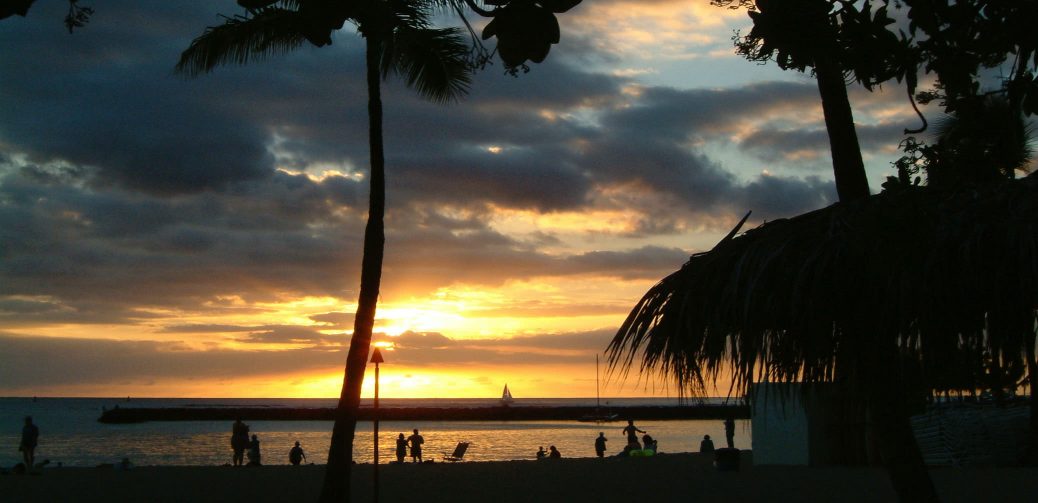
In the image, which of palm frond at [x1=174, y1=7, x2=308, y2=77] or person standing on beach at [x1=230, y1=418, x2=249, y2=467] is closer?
palm frond at [x1=174, y1=7, x2=308, y2=77]

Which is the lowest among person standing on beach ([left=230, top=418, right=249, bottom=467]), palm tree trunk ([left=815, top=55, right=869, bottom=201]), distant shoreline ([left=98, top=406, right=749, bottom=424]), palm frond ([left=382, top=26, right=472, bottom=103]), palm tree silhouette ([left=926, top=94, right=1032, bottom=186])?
distant shoreline ([left=98, top=406, right=749, bottom=424])

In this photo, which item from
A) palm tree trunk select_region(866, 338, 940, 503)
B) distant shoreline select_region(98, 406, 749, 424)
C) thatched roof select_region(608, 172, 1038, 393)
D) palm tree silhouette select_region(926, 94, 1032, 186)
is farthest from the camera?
distant shoreline select_region(98, 406, 749, 424)

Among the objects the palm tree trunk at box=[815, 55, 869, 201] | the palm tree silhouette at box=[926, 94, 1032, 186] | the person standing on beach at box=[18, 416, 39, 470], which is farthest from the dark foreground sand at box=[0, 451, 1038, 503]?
the palm tree silhouette at box=[926, 94, 1032, 186]

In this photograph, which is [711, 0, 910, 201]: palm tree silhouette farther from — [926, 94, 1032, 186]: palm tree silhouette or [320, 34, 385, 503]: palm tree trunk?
[320, 34, 385, 503]: palm tree trunk

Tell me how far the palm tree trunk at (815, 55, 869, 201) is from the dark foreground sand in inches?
312

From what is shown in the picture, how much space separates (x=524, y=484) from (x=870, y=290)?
12518 millimetres

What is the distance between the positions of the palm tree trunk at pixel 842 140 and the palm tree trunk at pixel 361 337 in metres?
6.70

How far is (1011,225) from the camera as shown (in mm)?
6281

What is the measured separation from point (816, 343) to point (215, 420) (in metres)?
109

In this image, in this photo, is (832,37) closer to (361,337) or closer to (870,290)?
(870,290)

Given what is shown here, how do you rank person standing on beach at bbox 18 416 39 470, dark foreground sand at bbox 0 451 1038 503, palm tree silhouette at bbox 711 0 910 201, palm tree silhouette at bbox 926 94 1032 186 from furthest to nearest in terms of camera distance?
person standing on beach at bbox 18 416 39 470, dark foreground sand at bbox 0 451 1038 503, palm tree silhouette at bbox 926 94 1032 186, palm tree silhouette at bbox 711 0 910 201

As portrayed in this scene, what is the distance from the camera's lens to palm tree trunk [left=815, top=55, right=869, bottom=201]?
25.1 ft

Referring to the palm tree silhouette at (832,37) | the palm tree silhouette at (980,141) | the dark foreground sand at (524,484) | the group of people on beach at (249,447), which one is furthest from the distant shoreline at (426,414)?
the palm tree silhouette at (832,37)

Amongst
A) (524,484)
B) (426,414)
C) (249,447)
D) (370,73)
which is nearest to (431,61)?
(370,73)
